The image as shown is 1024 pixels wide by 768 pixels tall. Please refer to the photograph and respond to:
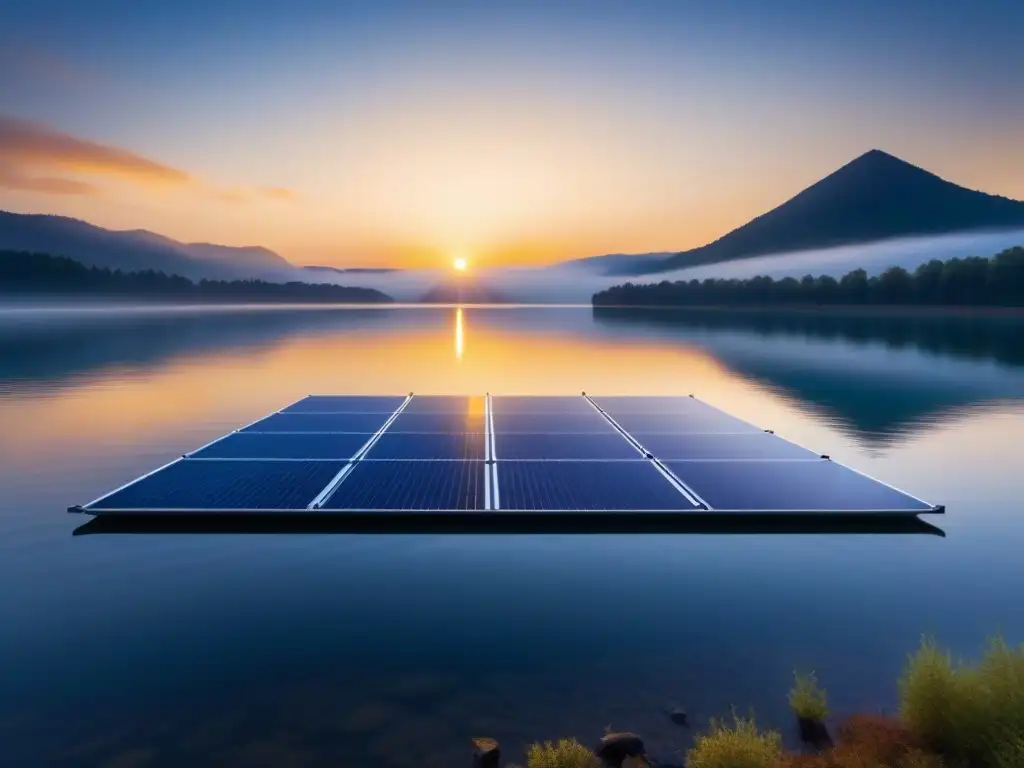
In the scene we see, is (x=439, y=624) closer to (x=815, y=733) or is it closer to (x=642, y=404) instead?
(x=815, y=733)

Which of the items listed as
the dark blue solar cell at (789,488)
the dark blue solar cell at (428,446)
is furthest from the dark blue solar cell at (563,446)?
the dark blue solar cell at (789,488)

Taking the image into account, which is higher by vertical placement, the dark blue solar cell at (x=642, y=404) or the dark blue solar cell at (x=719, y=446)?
the dark blue solar cell at (x=719, y=446)

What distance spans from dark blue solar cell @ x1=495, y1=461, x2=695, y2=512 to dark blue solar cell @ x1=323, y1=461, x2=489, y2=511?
777 millimetres

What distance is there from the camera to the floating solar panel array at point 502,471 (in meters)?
16.0

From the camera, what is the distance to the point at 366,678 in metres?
10.2

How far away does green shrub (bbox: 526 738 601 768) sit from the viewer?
8.11m

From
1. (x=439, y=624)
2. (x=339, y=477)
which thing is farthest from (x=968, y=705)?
(x=339, y=477)

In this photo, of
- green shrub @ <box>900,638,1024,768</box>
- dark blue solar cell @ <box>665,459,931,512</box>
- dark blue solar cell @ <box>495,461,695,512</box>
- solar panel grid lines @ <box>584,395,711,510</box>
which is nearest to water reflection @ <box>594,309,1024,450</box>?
dark blue solar cell @ <box>665,459,931,512</box>

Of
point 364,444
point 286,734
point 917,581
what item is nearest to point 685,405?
point 364,444

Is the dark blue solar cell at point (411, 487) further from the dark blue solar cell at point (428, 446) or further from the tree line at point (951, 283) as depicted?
the tree line at point (951, 283)

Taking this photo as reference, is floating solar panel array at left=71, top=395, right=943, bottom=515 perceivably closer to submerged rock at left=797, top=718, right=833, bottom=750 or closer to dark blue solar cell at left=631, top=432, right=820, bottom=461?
dark blue solar cell at left=631, top=432, right=820, bottom=461

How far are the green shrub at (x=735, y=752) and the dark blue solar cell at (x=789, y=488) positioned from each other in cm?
791

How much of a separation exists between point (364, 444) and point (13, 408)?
21798 mm

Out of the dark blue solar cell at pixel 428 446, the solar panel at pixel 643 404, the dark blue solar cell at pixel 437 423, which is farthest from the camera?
the solar panel at pixel 643 404
